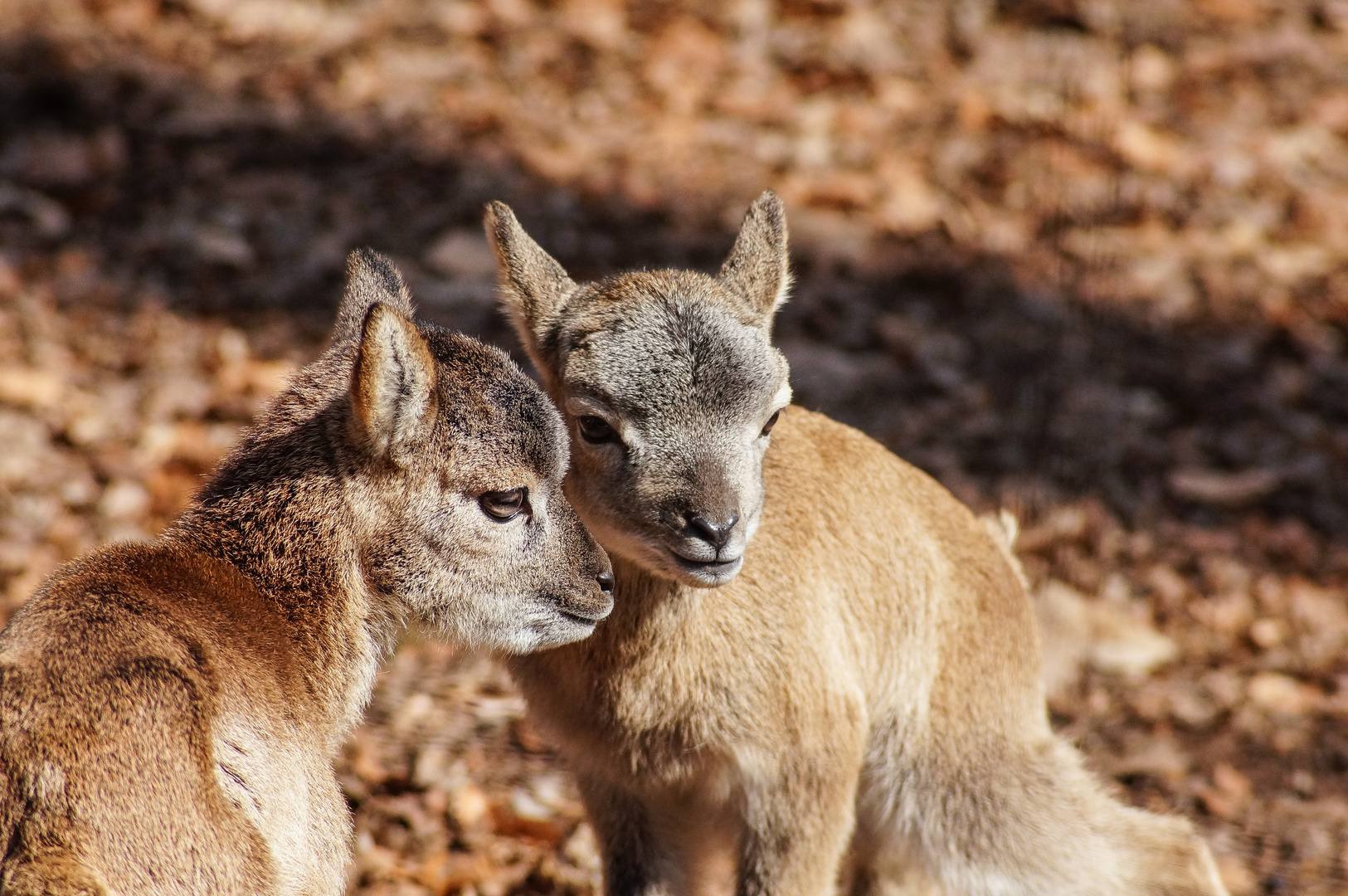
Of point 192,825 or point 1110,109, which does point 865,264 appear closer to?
point 1110,109

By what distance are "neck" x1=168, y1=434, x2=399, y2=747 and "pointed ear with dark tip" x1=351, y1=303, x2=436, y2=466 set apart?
0.22 metres

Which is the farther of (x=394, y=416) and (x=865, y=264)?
(x=865, y=264)

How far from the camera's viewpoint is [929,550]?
527 centimetres

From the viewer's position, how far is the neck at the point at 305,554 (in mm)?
3791

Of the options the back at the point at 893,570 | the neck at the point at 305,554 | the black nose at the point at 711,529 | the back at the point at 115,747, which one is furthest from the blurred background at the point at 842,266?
the back at the point at 115,747

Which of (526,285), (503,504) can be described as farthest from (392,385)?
(526,285)

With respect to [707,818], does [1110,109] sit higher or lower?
higher

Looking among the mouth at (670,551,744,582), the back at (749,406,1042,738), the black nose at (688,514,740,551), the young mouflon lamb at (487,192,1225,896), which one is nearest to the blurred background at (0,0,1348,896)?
the young mouflon lamb at (487,192,1225,896)

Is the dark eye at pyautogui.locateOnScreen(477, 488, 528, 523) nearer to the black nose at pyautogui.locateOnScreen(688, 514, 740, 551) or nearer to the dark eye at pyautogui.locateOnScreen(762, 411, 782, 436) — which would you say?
the black nose at pyautogui.locateOnScreen(688, 514, 740, 551)

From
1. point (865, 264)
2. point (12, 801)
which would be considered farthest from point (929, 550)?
point (865, 264)

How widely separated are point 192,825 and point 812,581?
2450mm

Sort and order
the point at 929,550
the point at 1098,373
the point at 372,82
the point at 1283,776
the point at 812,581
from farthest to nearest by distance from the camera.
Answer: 1. the point at 372,82
2. the point at 1098,373
3. the point at 1283,776
4. the point at 929,550
5. the point at 812,581

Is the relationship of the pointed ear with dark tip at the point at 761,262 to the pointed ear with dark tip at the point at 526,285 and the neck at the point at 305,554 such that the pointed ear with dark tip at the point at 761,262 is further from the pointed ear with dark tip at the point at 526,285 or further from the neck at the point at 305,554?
the neck at the point at 305,554

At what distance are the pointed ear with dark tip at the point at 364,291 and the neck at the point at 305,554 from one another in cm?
53
